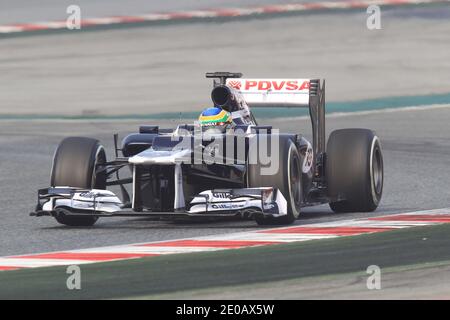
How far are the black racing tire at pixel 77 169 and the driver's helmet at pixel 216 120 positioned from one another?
1124 mm

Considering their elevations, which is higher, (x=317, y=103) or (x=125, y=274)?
(x=317, y=103)

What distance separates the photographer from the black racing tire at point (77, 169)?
14.3m

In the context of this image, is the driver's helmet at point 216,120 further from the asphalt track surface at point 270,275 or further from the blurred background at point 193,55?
the blurred background at point 193,55

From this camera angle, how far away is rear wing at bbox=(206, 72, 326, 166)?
1591cm

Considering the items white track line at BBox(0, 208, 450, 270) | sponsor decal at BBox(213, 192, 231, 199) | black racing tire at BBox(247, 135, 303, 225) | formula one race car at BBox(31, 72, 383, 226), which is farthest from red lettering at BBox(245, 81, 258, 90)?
sponsor decal at BBox(213, 192, 231, 199)

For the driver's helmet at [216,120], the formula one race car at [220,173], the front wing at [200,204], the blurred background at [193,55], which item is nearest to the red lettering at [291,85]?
the formula one race car at [220,173]

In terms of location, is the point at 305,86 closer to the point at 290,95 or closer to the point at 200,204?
the point at 290,95

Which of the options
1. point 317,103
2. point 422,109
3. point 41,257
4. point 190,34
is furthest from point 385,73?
point 41,257

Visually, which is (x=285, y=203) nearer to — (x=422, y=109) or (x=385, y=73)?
(x=422, y=109)

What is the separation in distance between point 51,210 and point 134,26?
20.6 m

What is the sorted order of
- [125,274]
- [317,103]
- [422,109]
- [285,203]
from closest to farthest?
[125,274]
[285,203]
[317,103]
[422,109]

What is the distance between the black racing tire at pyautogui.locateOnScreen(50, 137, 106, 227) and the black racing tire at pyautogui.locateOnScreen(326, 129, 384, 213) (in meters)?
2.32

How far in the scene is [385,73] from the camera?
96.7ft
